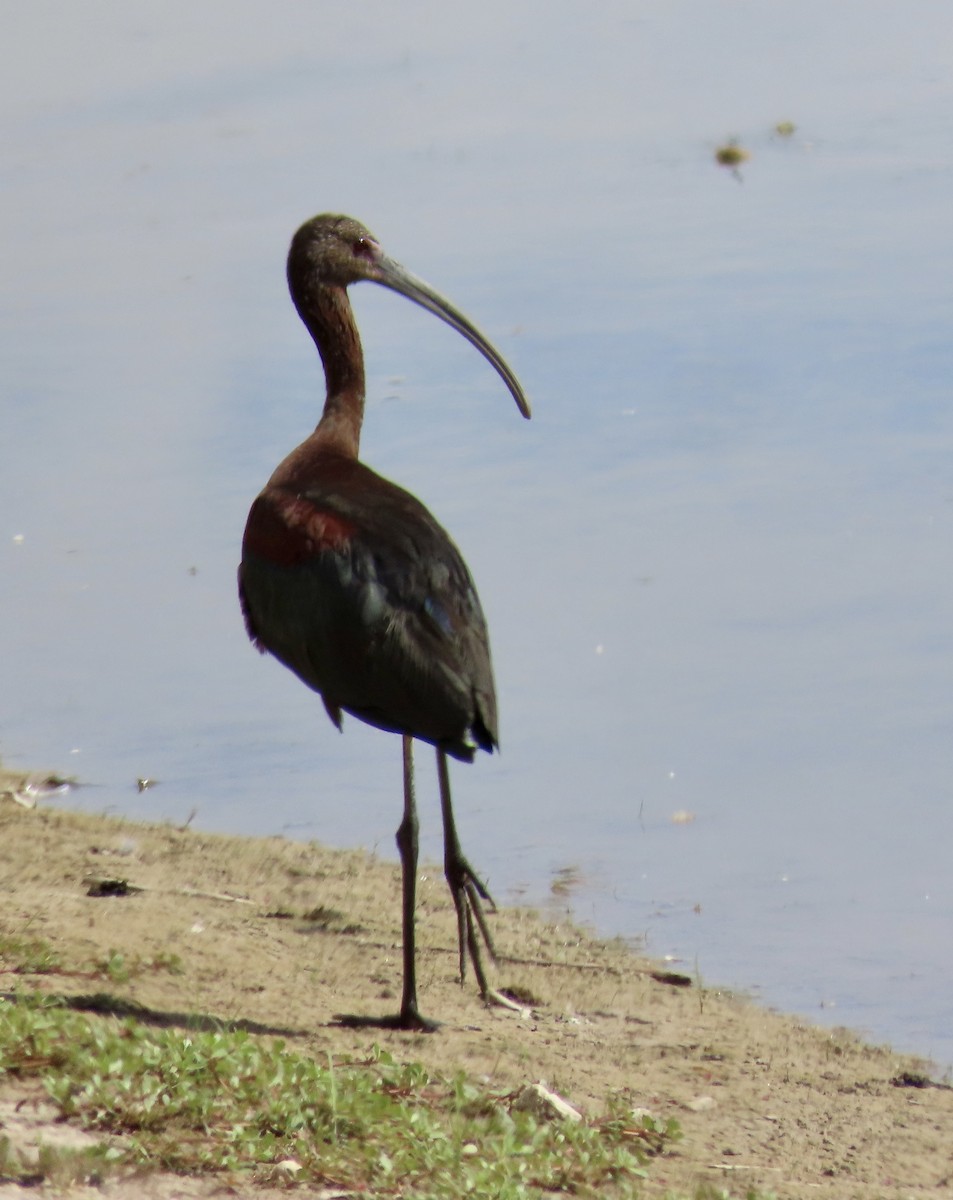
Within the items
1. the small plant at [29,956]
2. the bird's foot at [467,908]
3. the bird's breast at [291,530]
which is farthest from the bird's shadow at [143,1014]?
the bird's breast at [291,530]

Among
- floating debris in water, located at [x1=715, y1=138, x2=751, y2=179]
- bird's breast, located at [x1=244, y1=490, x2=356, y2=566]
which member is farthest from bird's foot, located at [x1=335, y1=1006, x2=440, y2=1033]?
floating debris in water, located at [x1=715, y1=138, x2=751, y2=179]

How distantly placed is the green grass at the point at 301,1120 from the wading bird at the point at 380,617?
86 cm

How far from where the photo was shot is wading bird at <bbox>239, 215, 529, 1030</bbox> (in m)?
5.45

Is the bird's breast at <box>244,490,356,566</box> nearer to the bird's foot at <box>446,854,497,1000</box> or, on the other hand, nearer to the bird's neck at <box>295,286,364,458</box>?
the bird's neck at <box>295,286,364,458</box>

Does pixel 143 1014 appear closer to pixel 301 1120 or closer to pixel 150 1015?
pixel 150 1015

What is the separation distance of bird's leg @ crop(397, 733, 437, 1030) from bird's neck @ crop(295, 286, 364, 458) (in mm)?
1053

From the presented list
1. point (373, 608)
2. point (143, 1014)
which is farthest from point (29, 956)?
point (373, 608)

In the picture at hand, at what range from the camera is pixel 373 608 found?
5.52 metres

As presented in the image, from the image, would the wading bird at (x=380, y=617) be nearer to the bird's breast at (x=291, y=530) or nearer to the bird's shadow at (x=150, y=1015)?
the bird's breast at (x=291, y=530)

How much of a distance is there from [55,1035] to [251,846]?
2509mm

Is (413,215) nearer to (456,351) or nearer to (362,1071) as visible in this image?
(456,351)

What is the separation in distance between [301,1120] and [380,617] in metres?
1.37

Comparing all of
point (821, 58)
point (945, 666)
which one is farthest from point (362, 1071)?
point (821, 58)

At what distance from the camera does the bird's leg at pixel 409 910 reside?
5.67m
